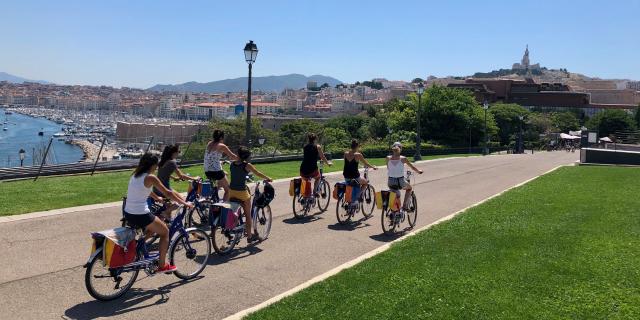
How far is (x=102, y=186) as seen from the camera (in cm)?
1583

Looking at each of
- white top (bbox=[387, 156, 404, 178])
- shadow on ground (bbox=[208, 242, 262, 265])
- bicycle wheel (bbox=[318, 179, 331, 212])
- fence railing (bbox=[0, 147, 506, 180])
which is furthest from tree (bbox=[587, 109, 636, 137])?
shadow on ground (bbox=[208, 242, 262, 265])

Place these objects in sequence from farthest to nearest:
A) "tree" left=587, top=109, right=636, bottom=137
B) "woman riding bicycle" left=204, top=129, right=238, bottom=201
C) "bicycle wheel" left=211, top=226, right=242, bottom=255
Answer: "tree" left=587, top=109, right=636, bottom=137 → "woman riding bicycle" left=204, top=129, right=238, bottom=201 → "bicycle wheel" left=211, top=226, right=242, bottom=255

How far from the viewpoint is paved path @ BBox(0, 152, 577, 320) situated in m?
6.60

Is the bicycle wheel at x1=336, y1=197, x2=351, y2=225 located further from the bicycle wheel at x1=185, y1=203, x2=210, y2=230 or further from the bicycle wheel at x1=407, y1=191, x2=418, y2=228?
the bicycle wheel at x1=185, y1=203, x2=210, y2=230

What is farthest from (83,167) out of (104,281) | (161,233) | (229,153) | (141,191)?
(141,191)

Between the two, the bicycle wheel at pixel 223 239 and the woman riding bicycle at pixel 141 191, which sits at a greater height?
the woman riding bicycle at pixel 141 191

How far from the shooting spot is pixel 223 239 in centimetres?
907

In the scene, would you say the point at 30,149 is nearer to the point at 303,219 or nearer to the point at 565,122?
the point at 303,219

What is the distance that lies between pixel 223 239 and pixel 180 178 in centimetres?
181

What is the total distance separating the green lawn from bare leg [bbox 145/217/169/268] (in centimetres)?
181

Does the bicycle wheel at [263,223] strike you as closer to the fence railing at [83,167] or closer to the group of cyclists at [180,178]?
the group of cyclists at [180,178]

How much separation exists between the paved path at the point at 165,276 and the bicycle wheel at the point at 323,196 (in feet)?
0.83

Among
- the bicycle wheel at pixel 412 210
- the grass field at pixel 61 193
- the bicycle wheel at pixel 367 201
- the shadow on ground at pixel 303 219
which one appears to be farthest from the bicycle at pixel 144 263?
the grass field at pixel 61 193

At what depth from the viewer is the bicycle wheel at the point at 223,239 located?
8.87m
